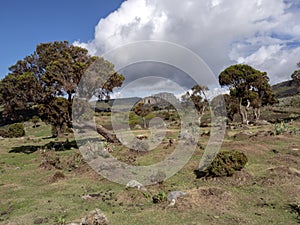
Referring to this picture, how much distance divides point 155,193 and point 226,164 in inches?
177

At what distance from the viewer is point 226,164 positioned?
14773 mm

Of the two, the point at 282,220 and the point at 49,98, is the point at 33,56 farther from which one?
the point at 282,220

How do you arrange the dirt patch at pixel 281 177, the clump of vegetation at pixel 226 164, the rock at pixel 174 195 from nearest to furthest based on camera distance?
the rock at pixel 174 195 → the dirt patch at pixel 281 177 → the clump of vegetation at pixel 226 164

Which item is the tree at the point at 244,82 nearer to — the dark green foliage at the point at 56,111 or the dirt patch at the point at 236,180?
the dark green foliage at the point at 56,111

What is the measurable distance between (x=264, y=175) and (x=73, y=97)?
17565 mm

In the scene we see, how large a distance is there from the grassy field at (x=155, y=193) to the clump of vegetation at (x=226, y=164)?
15.0 inches

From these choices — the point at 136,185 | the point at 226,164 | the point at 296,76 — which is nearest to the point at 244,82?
the point at 296,76

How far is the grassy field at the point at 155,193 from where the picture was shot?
10.2 metres

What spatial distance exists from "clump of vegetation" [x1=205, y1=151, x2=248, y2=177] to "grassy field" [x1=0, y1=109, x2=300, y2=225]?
381 millimetres

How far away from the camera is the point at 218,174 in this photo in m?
14.7

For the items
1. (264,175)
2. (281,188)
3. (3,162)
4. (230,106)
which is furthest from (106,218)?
(230,106)

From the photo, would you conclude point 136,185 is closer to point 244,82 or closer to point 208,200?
point 208,200

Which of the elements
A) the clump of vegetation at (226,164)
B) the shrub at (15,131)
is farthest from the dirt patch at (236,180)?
the shrub at (15,131)

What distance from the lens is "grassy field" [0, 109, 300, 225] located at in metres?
10.2
